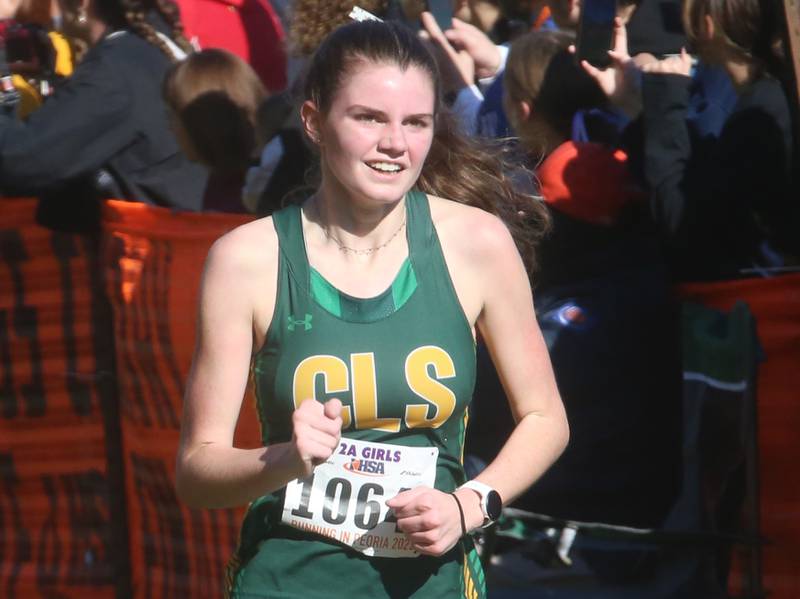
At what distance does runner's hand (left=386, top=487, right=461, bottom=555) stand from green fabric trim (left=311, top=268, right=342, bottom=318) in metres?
0.44

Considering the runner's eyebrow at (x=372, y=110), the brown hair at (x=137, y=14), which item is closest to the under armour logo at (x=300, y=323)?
the runner's eyebrow at (x=372, y=110)

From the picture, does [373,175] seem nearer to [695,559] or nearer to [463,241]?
[463,241]

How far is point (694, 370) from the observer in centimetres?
427

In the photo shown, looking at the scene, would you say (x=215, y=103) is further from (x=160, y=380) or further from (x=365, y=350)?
(x=365, y=350)

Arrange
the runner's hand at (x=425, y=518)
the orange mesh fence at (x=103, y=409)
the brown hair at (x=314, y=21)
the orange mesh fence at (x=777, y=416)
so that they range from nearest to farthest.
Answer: the runner's hand at (x=425, y=518) → the orange mesh fence at (x=777, y=416) → the brown hair at (x=314, y=21) → the orange mesh fence at (x=103, y=409)

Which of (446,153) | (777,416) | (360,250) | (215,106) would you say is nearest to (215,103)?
(215,106)

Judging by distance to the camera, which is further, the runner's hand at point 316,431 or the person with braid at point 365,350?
the person with braid at point 365,350

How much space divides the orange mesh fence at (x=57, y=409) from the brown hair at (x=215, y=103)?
70cm

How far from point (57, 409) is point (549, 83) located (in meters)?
2.30

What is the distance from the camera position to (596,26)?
4309 mm

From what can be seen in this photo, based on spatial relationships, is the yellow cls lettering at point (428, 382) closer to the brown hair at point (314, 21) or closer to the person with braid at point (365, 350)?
the person with braid at point (365, 350)

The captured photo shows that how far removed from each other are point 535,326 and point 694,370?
1.15 metres

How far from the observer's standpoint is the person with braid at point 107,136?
16.2ft

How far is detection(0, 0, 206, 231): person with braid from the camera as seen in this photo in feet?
16.2
